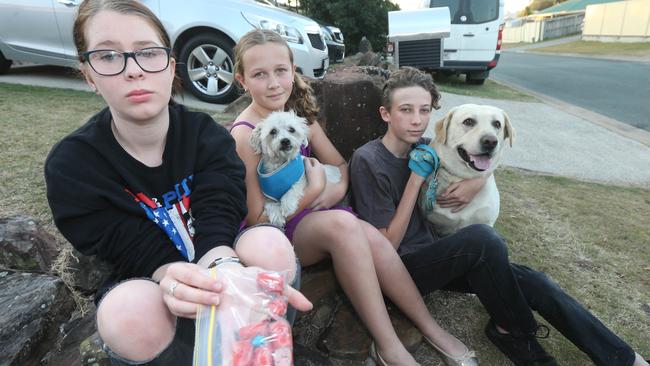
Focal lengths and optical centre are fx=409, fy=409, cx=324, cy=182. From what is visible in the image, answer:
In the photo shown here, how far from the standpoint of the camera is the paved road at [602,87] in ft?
29.2

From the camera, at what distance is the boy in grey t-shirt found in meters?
1.94

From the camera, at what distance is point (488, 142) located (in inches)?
92.1

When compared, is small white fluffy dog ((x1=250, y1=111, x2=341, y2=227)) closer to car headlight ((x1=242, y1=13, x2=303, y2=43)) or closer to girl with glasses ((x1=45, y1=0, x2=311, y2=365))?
girl with glasses ((x1=45, y1=0, x2=311, y2=365))

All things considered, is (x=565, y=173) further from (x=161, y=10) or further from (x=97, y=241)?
(x=161, y=10)

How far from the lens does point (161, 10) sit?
5.38 metres

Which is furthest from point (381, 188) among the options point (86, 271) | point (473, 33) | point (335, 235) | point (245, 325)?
point (473, 33)

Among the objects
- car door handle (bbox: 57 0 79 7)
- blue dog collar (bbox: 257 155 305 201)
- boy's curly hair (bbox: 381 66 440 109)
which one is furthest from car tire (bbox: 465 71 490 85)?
blue dog collar (bbox: 257 155 305 201)

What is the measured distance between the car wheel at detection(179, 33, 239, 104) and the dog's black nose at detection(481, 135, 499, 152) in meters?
3.74

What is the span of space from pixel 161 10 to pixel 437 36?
13.8 ft

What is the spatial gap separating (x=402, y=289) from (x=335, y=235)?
46 cm

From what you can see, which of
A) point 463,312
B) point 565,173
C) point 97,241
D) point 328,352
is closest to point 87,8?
point 97,241

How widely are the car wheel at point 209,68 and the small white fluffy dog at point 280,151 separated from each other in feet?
10.5

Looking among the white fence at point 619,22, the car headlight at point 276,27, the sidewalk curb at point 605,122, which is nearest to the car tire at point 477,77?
the sidewalk curb at point 605,122

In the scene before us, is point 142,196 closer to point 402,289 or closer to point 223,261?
point 223,261
